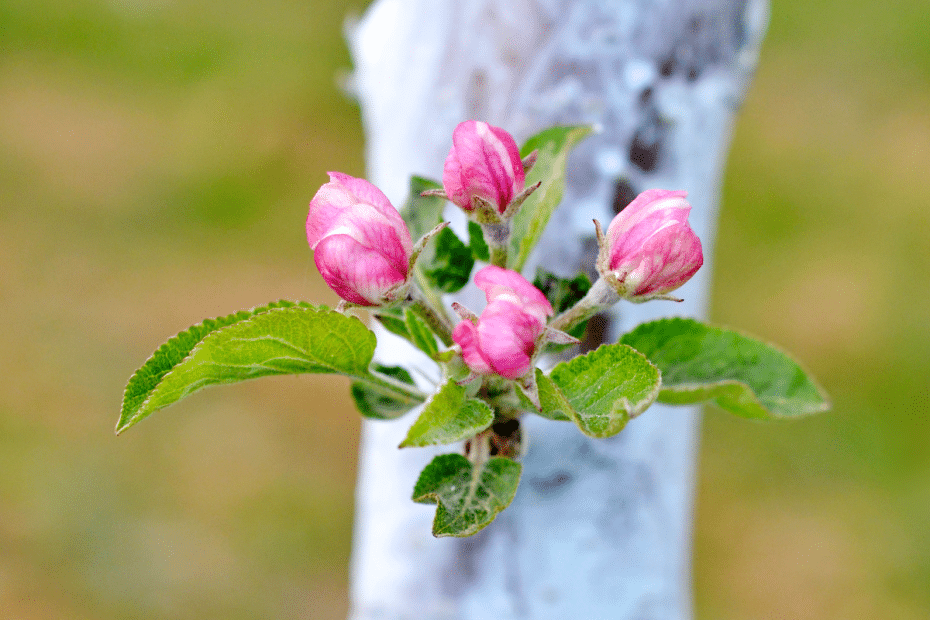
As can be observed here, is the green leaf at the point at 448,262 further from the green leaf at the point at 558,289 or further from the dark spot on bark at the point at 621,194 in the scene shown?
the dark spot on bark at the point at 621,194

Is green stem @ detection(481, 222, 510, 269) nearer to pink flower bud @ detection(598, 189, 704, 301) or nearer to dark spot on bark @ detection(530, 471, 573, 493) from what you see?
pink flower bud @ detection(598, 189, 704, 301)

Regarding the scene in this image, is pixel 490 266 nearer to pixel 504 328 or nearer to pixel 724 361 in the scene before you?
pixel 504 328

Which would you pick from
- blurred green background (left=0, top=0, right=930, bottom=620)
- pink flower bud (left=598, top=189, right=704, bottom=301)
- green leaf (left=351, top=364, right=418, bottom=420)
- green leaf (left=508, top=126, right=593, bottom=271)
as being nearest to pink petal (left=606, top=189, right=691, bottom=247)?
pink flower bud (left=598, top=189, right=704, bottom=301)

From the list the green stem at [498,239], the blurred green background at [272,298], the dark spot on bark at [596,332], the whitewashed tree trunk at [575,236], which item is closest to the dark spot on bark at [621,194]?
the whitewashed tree trunk at [575,236]

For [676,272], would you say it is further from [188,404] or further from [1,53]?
[1,53]

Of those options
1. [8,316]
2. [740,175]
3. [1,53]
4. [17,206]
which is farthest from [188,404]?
[740,175]

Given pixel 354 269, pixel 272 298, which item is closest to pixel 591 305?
pixel 354 269
